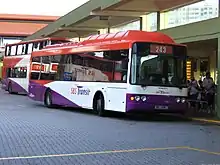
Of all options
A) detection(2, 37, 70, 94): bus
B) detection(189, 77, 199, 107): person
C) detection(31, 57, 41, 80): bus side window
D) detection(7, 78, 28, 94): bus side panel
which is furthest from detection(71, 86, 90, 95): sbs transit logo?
detection(7, 78, 28, 94): bus side panel

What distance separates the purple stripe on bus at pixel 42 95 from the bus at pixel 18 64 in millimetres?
6811

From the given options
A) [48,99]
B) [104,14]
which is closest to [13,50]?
[104,14]

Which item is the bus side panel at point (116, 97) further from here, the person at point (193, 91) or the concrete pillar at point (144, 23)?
the concrete pillar at point (144, 23)

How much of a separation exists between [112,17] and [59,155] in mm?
18721

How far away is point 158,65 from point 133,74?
1047mm

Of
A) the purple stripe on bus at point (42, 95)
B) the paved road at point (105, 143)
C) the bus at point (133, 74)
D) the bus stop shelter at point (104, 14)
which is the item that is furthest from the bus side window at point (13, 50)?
the paved road at point (105, 143)

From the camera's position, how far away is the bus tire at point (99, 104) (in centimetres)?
1856

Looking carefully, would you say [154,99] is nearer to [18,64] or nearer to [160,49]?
[160,49]

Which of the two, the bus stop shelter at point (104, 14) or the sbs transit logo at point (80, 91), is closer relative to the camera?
the sbs transit logo at point (80, 91)

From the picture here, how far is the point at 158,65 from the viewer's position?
1703cm

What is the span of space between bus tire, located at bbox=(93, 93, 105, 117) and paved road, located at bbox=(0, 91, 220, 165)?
2001 mm

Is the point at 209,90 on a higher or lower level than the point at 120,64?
lower

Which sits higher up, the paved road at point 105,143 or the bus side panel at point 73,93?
the bus side panel at point 73,93

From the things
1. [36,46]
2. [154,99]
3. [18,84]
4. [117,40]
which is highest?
[36,46]
